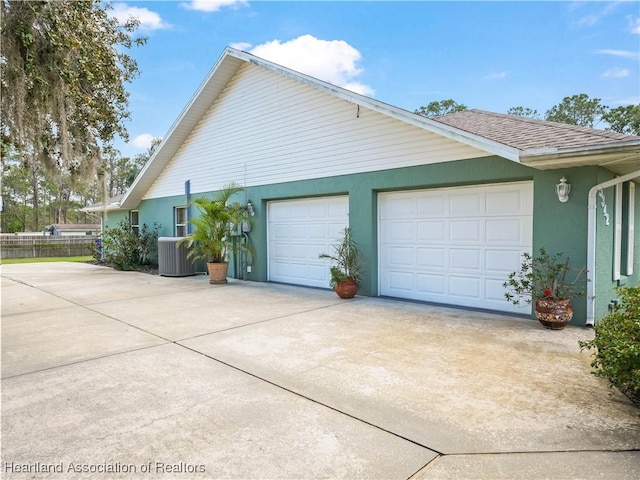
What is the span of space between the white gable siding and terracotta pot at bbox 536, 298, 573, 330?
96.7 inches

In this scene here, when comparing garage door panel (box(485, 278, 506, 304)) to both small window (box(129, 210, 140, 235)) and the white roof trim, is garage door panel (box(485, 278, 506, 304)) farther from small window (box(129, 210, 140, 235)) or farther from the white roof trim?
small window (box(129, 210, 140, 235))

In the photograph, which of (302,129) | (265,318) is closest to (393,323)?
(265,318)

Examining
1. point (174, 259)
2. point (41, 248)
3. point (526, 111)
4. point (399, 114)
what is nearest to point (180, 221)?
point (174, 259)

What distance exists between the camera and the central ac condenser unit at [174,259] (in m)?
11.2

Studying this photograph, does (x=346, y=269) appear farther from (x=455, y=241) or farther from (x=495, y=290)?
(x=495, y=290)

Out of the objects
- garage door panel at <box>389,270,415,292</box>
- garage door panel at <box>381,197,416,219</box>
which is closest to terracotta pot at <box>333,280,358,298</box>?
garage door panel at <box>389,270,415,292</box>

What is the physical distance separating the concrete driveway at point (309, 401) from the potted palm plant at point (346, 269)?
62.2 inches

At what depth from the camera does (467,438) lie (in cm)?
250

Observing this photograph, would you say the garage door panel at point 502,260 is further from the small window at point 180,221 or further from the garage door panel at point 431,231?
the small window at point 180,221

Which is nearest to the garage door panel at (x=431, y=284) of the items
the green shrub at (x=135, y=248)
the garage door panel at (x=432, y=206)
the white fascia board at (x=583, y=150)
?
the garage door panel at (x=432, y=206)

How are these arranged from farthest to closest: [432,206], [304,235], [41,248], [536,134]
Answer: [41,248] → [304,235] → [432,206] → [536,134]

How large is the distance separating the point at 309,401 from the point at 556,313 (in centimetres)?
372

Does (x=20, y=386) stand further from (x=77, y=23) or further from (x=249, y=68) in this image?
(x=249, y=68)

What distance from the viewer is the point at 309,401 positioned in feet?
10.1
